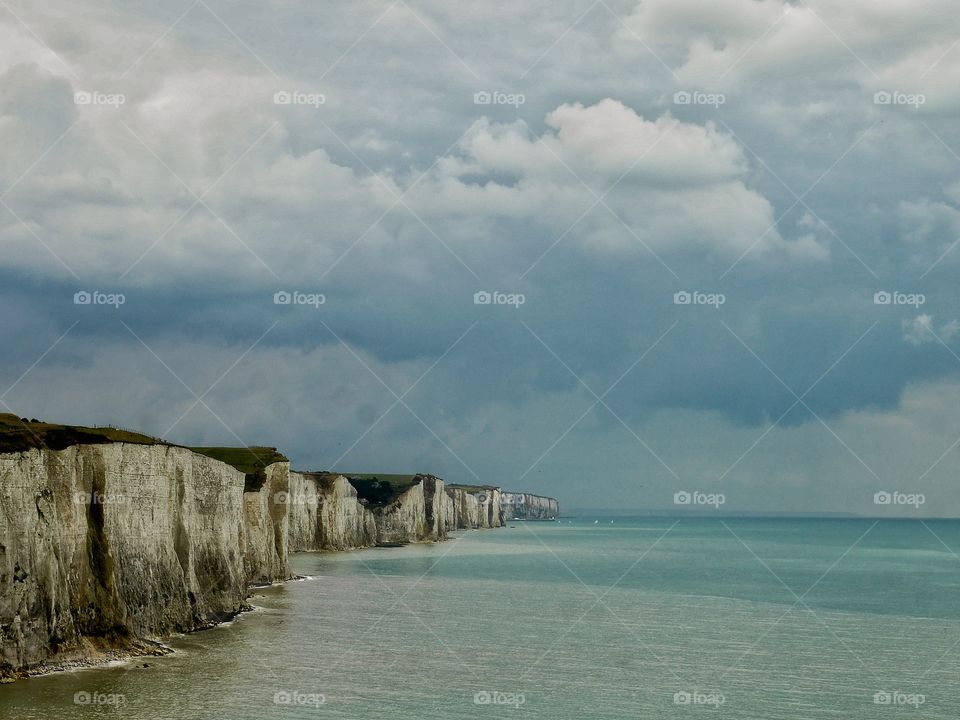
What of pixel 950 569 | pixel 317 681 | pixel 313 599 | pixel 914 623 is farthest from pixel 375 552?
pixel 317 681

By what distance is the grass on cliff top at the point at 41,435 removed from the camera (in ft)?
112

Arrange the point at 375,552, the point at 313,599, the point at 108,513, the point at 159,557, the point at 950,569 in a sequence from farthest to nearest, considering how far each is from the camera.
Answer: the point at 375,552 < the point at 950,569 < the point at 313,599 < the point at 159,557 < the point at 108,513

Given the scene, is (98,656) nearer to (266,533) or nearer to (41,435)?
(41,435)

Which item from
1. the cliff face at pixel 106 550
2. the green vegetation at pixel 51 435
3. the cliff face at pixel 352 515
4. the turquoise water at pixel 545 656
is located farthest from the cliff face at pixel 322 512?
the green vegetation at pixel 51 435

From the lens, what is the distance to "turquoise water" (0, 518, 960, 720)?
31.4 metres

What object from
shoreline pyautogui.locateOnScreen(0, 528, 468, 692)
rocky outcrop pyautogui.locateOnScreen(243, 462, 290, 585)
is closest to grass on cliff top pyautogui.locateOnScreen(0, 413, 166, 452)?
shoreline pyautogui.locateOnScreen(0, 528, 468, 692)

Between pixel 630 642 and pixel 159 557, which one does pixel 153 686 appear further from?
pixel 630 642

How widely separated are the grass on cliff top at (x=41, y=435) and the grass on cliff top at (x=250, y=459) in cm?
2400

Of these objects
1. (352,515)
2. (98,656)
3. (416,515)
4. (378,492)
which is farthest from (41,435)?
(416,515)

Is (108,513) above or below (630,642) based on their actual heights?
above

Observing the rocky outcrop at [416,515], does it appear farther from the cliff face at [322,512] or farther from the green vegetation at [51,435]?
the green vegetation at [51,435]

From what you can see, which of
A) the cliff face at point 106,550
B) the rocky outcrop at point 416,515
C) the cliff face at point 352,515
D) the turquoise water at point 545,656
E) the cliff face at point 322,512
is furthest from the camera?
the rocky outcrop at point 416,515

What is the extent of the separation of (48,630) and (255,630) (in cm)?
1311

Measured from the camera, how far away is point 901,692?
1366 inches
